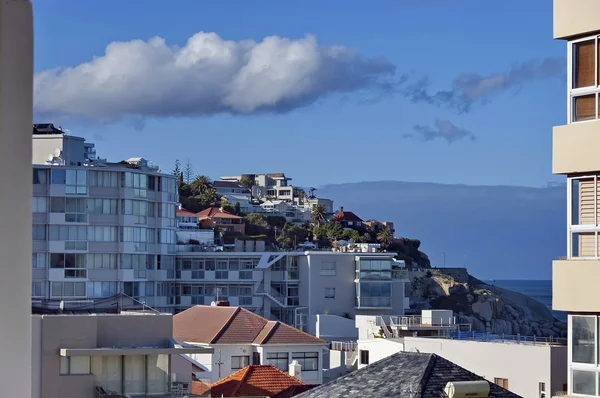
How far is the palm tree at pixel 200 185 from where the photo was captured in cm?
11244

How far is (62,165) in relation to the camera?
61.8m

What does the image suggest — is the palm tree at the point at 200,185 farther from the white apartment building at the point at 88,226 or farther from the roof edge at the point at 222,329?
the roof edge at the point at 222,329

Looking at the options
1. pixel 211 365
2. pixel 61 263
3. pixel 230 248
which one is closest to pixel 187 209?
pixel 230 248

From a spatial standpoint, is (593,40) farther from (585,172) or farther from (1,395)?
(1,395)

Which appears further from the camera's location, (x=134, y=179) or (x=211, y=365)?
(x=134, y=179)

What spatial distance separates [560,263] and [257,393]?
70.1ft

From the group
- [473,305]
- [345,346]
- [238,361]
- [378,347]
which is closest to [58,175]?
[345,346]

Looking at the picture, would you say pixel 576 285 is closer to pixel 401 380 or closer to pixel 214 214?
pixel 401 380

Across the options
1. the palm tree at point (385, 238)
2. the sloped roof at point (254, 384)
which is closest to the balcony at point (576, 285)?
the sloped roof at point (254, 384)

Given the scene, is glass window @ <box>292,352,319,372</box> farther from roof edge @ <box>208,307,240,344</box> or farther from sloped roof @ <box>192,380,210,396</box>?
sloped roof @ <box>192,380,210,396</box>

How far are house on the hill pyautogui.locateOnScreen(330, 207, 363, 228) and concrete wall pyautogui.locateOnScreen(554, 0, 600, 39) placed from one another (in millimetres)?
107198

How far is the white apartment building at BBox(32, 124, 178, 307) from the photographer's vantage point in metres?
61.9

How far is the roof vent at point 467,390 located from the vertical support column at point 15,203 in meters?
12.4

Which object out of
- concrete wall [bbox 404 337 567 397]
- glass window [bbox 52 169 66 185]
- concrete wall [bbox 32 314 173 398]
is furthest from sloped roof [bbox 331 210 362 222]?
concrete wall [bbox 32 314 173 398]
